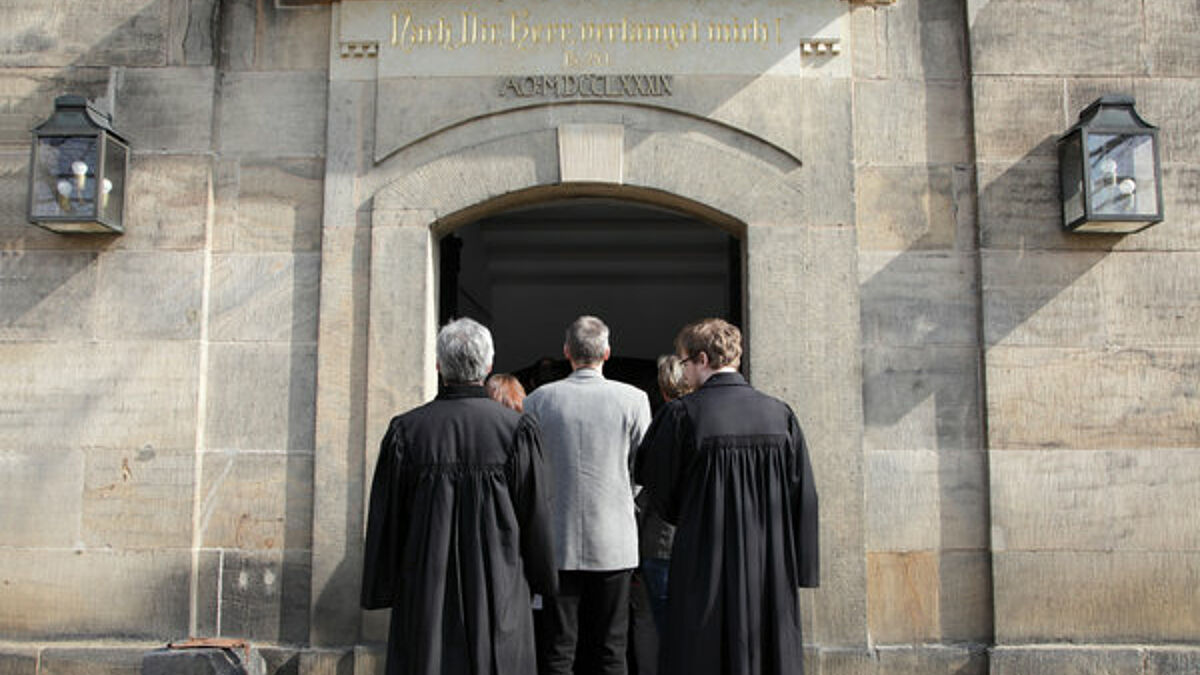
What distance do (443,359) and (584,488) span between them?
82cm

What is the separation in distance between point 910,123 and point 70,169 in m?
4.23

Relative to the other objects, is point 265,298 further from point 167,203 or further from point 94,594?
point 94,594

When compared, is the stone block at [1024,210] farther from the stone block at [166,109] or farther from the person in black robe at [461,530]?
the stone block at [166,109]

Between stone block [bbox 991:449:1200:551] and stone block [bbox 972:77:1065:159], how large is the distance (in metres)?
1.53

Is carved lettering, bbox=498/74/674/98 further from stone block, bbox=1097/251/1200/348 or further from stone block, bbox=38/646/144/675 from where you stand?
stone block, bbox=38/646/144/675

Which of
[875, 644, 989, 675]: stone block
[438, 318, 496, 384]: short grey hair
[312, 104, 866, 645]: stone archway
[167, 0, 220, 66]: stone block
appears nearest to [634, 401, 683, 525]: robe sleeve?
Answer: [438, 318, 496, 384]: short grey hair

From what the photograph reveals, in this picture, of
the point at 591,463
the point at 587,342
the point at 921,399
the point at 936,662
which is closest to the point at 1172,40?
the point at 921,399

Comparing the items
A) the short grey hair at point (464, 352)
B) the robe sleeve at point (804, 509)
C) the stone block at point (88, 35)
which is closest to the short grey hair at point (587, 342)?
the short grey hair at point (464, 352)

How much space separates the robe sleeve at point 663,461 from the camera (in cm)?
410

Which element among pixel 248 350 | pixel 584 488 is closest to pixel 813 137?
pixel 584 488

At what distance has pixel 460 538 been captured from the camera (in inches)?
150

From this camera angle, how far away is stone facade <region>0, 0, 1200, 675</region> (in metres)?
5.33

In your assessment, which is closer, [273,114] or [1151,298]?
[1151,298]

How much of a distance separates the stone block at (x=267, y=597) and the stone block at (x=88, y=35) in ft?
8.69
